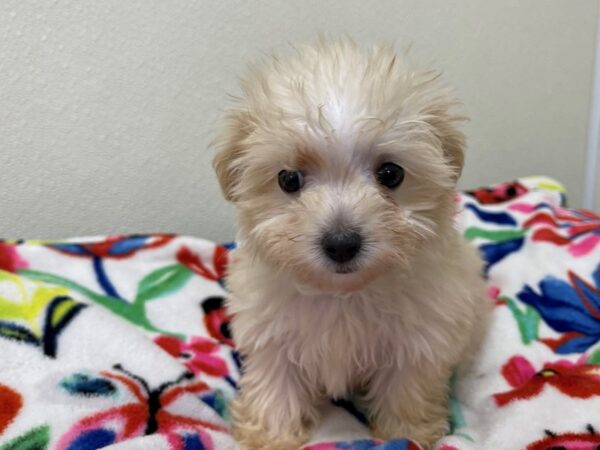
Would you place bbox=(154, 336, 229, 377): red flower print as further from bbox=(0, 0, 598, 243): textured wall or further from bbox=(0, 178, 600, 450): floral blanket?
bbox=(0, 0, 598, 243): textured wall

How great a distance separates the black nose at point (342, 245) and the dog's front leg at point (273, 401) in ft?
1.13

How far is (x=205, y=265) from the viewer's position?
5.77ft

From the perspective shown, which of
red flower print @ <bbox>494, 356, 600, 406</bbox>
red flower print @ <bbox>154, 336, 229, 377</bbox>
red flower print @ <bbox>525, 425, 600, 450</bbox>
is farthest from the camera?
red flower print @ <bbox>154, 336, 229, 377</bbox>

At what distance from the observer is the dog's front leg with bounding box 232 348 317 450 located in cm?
123

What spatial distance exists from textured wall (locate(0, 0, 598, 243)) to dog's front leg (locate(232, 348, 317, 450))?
70 cm

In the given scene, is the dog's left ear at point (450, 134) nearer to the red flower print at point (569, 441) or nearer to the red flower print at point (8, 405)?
the red flower print at point (569, 441)

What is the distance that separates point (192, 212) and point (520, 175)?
1236 millimetres

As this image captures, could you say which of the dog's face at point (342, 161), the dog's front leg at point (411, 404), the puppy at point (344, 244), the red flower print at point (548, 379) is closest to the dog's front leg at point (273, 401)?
the puppy at point (344, 244)

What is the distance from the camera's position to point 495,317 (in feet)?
5.08

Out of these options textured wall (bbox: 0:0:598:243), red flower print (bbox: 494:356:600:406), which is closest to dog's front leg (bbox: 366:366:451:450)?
red flower print (bbox: 494:356:600:406)

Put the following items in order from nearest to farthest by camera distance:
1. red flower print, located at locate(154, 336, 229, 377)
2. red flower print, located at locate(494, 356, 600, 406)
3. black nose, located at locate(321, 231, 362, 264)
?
black nose, located at locate(321, 231, 362, 264)
red flower print, located at locate(494, 356, 600, 406)
red flower print, located at locate(154, 336, 229, 377)

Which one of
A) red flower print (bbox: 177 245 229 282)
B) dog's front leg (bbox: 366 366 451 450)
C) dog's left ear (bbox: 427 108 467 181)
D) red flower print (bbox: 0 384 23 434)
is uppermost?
dog's left ear (bbox: 427 108 467 181)

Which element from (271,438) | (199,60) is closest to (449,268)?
(271,438)

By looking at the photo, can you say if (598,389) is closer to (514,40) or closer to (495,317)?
(495,317)
